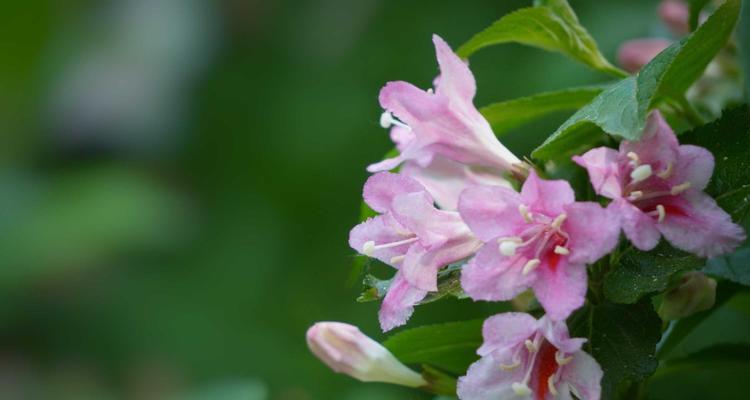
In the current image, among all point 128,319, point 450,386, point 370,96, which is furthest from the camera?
point 128,319

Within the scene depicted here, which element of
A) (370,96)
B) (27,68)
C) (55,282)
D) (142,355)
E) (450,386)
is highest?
(27,68)

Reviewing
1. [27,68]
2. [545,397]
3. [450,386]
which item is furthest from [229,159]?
[545,397]

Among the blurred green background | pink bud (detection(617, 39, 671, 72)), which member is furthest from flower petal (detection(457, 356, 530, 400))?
the blurred green background

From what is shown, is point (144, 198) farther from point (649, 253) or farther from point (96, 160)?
point (649, 253)

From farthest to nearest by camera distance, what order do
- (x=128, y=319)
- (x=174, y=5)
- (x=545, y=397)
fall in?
(x=174, y=5) < (x=128, y=319) < (x=545, y=397)

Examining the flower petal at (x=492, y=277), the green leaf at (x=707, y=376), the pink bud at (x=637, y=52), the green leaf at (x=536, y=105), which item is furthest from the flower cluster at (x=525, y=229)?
the pink bud at (x=637, y=52)

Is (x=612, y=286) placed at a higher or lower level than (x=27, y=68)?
lower

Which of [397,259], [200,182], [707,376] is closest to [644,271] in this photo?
[397,259]
